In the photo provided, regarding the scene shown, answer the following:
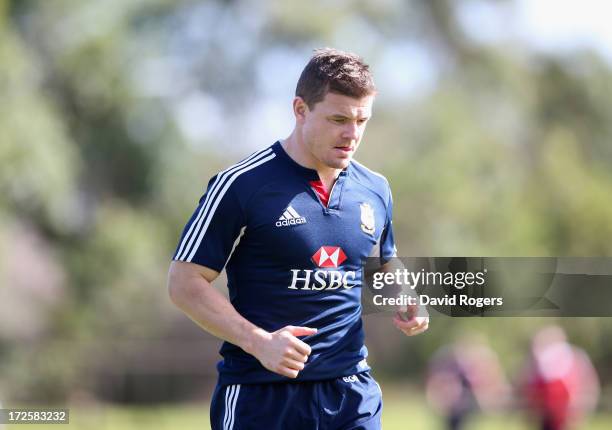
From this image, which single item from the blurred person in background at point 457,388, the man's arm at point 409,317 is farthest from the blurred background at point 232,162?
the man's arm at point 409,317

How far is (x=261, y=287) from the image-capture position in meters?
5.42

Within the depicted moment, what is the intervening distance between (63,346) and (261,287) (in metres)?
28.1

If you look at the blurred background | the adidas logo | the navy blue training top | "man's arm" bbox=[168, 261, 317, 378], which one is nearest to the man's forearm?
"man's arm" bbox=[168, 261, 317, 378]

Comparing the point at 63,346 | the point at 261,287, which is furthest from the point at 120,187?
the point at 261,287

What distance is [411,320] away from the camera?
19.0ft

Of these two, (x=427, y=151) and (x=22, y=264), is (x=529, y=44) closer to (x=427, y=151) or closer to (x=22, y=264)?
(x=427, y=151)

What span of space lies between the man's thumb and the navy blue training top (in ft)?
0.87

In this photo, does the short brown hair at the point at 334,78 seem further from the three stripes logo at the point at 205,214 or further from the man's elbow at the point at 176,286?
the man's elbow at the point at 176,286

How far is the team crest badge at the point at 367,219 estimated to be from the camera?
18.4ft

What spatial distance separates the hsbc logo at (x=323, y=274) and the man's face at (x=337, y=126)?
46 centimetres

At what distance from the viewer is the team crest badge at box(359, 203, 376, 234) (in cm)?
560

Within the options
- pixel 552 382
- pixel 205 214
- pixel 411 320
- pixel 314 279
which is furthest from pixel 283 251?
pixel 552 382

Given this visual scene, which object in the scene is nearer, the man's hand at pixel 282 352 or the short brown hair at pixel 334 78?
the man's hand at pixel 282 352

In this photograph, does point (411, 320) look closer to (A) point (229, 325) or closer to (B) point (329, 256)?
(B) point (329, 256)
